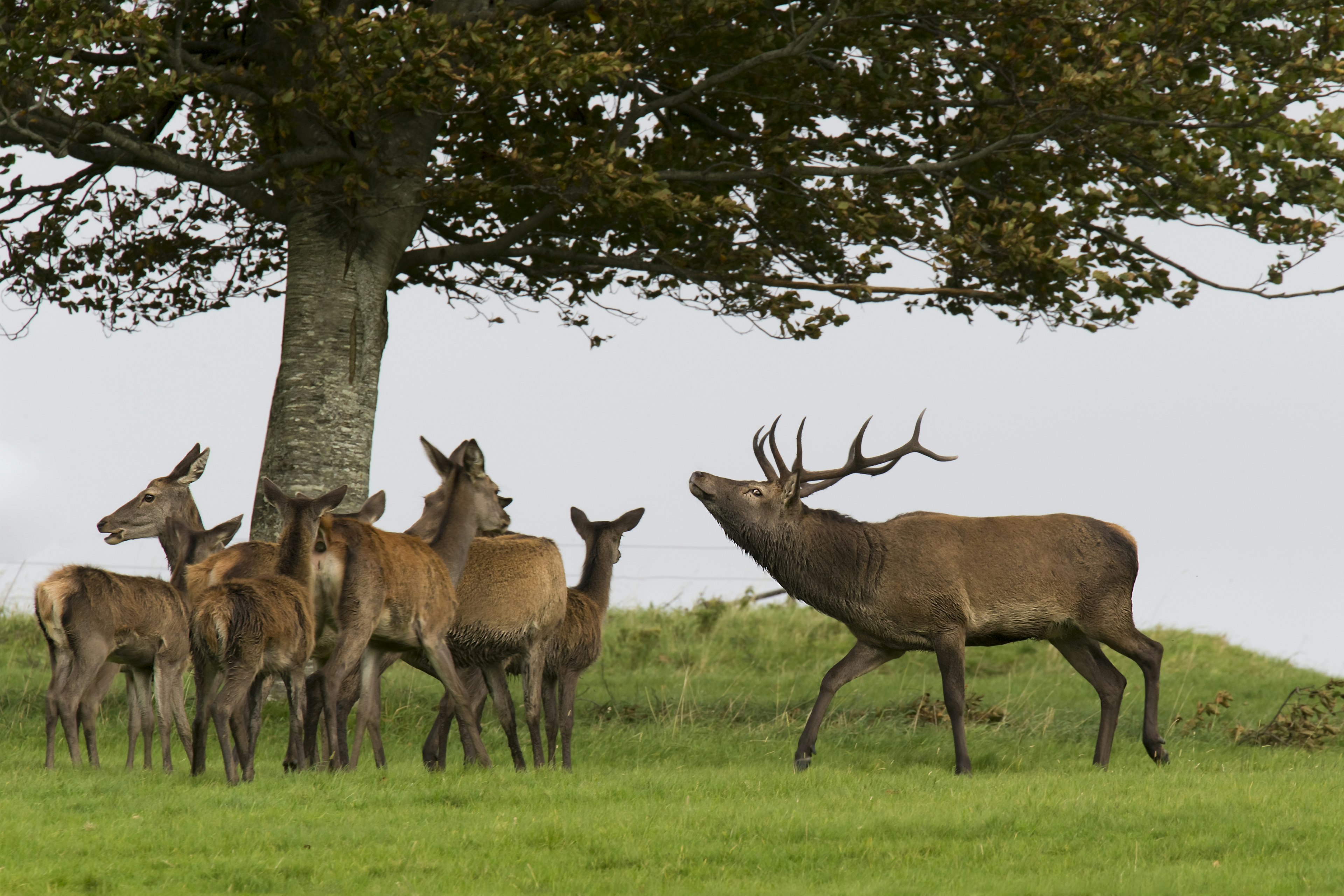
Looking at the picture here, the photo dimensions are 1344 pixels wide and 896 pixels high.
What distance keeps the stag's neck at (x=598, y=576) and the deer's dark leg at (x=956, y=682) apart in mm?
2705

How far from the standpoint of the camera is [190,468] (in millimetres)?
12586

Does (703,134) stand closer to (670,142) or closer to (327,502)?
(670,142)

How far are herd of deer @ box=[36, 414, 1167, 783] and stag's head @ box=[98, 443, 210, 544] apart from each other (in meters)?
0.02

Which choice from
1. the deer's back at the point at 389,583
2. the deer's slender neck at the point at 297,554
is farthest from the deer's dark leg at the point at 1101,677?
the deer's slender neck at the point at 297,554

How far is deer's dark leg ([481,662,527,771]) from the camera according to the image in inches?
420

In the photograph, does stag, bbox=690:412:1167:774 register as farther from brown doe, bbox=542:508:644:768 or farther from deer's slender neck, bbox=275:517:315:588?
deer's slender neck, bbox=275:517:315:588

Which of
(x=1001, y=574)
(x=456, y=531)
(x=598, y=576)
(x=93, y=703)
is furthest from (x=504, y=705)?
(x=1001, y=574)

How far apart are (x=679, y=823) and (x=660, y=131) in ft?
36.6

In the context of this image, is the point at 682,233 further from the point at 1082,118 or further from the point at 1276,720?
the point at 1276,720

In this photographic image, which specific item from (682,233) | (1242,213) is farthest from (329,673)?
(1242,213)

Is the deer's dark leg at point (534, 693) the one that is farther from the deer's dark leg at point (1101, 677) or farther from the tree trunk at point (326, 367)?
the deer's dark leg at point (1101, 677)

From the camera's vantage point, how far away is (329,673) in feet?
31.7

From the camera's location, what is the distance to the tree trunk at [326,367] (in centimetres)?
1444

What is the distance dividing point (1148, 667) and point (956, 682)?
1.72 metres
